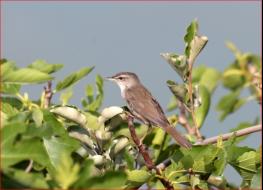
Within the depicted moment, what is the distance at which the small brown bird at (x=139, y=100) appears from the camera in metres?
8.83

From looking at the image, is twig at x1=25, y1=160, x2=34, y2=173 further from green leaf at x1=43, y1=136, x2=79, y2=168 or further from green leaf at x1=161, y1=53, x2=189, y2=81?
green leaf at x1=161, y1=53, x2=189, y2=81

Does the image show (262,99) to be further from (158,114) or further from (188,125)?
(158,114)

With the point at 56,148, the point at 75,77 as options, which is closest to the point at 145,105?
the point at 75,77

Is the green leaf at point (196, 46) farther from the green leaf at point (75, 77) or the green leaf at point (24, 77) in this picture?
the green leaf at point (75, 77)

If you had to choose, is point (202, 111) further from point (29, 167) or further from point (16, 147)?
point (16, 147)

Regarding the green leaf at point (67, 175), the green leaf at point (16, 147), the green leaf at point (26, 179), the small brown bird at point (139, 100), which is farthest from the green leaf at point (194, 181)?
the small brown bird at point (139, 100)

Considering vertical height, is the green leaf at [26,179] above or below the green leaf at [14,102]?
above

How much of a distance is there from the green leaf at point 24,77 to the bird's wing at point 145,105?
4058 millimetres

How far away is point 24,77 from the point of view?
4098mm

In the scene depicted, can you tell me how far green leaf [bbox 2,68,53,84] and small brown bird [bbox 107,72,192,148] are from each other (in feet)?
11.8

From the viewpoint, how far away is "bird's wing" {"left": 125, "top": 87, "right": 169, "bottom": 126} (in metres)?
8.88

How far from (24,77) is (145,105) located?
5736 millimetres

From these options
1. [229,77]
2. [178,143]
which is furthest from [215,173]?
[229,77]

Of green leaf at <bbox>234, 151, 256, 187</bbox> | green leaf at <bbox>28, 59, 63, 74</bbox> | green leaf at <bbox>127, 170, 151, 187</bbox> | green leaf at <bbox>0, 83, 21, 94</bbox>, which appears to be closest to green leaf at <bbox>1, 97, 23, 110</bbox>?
green leaf at <bbox>28, 59, 63, 74</bbox>
